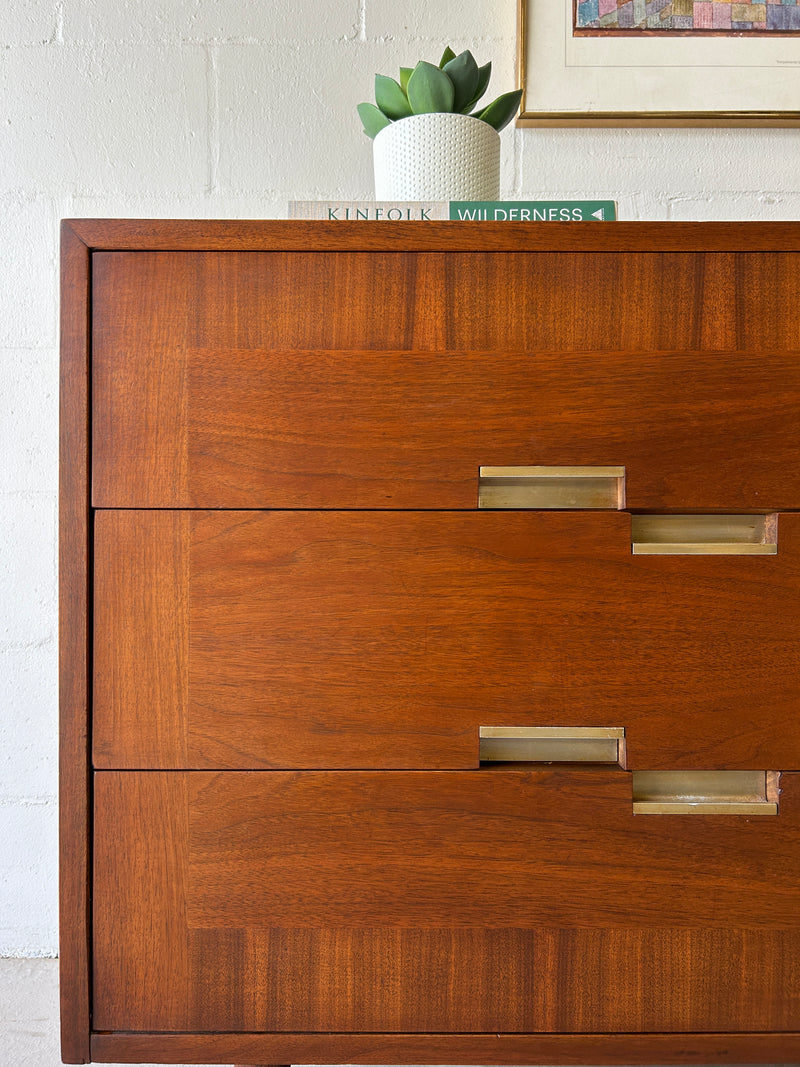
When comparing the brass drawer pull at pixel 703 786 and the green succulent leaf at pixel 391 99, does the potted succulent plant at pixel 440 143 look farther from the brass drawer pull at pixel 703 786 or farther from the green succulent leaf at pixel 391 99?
the brass drawer pull at pixel 703 786

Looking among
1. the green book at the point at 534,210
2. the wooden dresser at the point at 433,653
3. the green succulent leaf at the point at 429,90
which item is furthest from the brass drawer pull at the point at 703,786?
the green succulent leaf at the point at 429,90

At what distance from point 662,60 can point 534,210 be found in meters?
0.49

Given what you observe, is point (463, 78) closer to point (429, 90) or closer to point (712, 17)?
point (429, 90)

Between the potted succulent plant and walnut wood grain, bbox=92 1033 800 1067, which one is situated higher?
the potted succulent plant

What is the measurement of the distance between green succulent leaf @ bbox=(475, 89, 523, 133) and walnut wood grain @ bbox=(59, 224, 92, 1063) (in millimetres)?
435

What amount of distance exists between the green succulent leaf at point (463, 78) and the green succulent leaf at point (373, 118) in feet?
0.25

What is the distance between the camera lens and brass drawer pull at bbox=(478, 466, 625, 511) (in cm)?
67

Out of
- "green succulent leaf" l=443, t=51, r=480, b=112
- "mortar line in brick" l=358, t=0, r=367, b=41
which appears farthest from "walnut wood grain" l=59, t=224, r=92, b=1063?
"mortar line in brick" l=358, t=0, r=367, b=41

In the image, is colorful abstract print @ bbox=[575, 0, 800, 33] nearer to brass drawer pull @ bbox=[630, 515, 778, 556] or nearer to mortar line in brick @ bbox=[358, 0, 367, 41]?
mortar line in brick @ bbox=[358, 0, 367, 41]

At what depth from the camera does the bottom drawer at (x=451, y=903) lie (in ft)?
2.17

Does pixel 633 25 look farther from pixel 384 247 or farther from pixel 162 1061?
pixel 162 1061

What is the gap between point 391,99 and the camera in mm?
840

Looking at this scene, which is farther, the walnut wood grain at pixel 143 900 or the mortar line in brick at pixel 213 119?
the mortar line in brick at pixel 213 119

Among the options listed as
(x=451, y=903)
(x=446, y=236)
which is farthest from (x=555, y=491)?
(x=451, y=903)
